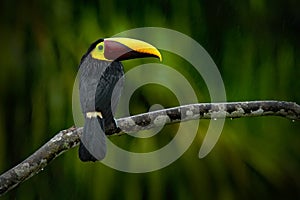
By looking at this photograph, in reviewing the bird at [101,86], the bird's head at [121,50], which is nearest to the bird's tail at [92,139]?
the bird at [101,86]

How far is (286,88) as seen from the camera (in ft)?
9.61

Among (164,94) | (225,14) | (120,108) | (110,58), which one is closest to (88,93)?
(110,58)

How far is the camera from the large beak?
7.74 feet

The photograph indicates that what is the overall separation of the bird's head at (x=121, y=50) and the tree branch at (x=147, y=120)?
0.23m

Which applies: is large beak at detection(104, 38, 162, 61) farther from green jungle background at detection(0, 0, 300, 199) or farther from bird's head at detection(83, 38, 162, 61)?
green jungle background at detection(0, 0, 300, 199)

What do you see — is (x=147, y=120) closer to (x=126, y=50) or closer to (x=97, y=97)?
(x=97, y=97)

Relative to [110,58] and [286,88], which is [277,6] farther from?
[110,58]

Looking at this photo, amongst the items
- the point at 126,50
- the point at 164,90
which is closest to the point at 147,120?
the point at 126,50

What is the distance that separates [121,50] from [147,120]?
0.97 feet

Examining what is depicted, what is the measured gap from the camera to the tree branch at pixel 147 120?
2178 millimetres

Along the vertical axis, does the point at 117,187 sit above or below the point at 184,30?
below

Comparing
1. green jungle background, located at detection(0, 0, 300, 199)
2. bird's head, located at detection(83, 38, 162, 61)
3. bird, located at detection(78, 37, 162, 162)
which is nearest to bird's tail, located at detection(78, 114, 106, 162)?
bird, located at detection(78, 37, 162, 162)

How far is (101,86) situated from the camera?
7.54 feet

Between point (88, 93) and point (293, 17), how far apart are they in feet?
3.33
